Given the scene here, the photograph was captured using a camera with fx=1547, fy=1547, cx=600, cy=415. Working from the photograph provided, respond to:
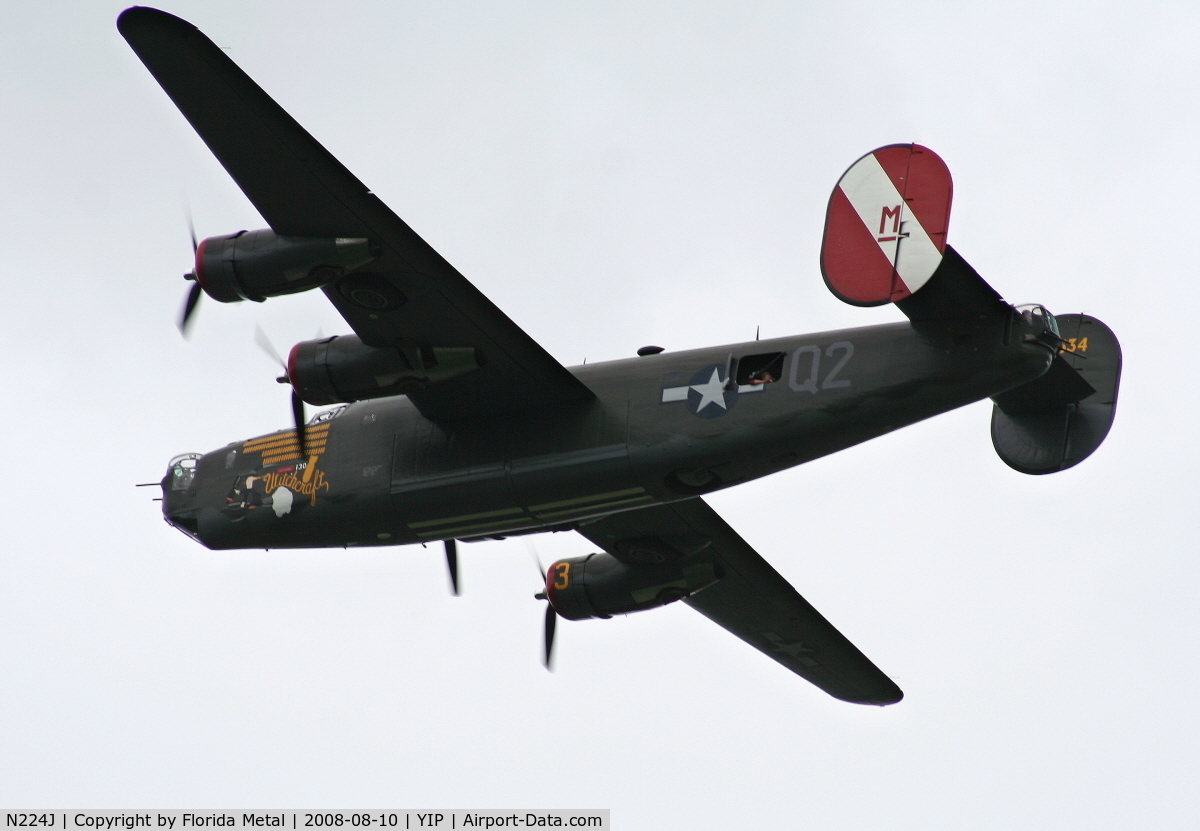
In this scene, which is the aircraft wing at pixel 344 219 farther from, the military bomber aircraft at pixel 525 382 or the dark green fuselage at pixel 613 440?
the dark green fuselage at pixel 613 440

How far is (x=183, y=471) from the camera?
22.1m

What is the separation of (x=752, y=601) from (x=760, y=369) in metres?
6.80

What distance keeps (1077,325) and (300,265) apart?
9530 millimetres

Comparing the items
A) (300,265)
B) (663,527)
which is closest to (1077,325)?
(663,527)

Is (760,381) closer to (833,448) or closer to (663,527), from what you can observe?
(833,448)

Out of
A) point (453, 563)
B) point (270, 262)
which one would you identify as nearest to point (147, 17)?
point (270, 262)

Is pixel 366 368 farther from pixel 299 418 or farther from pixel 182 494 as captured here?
pixel 182 494

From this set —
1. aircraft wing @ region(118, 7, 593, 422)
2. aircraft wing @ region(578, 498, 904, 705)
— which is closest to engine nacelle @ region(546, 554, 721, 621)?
aircraft wing @ region(578, 498, 904, 705)

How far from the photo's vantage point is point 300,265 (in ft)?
56.3

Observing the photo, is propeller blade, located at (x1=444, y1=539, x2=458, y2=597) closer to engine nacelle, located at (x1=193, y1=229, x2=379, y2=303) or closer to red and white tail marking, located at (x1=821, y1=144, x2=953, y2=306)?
engine nacelle, located at (x1=193, y1=229, x2=379, y2=303)

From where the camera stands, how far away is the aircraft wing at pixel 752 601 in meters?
21.8

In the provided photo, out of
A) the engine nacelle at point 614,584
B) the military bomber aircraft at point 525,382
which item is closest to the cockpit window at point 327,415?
the military bomber aircraft at point 525,382

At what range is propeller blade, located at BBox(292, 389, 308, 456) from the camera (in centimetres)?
1965

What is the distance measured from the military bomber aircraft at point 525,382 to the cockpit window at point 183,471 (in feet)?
0.08
